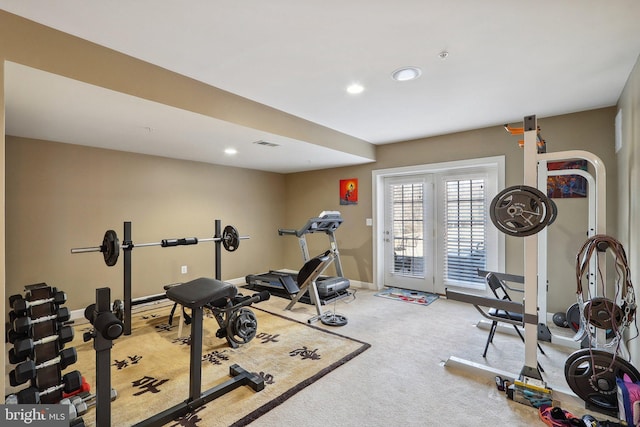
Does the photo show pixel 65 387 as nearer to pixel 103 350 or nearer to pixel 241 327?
pixel 103 350

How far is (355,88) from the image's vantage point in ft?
9.00

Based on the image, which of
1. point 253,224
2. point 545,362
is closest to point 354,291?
point 253,224

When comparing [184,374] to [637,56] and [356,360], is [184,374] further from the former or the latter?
[637,56]

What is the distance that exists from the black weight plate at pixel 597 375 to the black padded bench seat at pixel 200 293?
237cm

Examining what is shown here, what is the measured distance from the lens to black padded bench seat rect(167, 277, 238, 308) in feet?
6.58

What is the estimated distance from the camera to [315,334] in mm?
3238

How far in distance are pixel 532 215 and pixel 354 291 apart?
3.30 m

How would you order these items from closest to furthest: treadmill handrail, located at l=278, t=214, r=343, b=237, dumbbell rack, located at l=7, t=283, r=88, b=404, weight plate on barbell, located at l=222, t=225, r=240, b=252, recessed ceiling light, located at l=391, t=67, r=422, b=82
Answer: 1. dumbbell rack, located at l=7, t=283, r=88, b=404
2. recessed ceiling light, located at l=391, t=67, r=422, b=82
3. weight plate on barbell, located at l=222, t=225, r=240, b=252
4. treadmill handrail, located at l=278, t=214, r=343, b=237

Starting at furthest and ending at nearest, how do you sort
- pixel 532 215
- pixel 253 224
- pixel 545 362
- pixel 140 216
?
pixel 253 224, pixel 140 216, pixel 545 362, pixel 532 215

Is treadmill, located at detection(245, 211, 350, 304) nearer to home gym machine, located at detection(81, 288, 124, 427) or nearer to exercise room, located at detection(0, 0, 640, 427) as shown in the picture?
exercise room, located at detection(0, 0, 640, 427)

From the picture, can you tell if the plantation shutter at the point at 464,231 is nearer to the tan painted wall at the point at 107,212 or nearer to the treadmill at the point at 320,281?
the treadmill at the point at 320,281

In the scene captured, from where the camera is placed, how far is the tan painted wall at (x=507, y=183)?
332 centimetres

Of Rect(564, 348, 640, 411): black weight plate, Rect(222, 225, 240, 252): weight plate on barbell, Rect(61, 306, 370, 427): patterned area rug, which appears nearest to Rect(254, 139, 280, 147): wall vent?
Rect(222, 225, 240, 252): weight plate on barbell

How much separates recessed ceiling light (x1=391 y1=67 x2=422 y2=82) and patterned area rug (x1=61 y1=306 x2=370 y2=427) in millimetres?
2467
